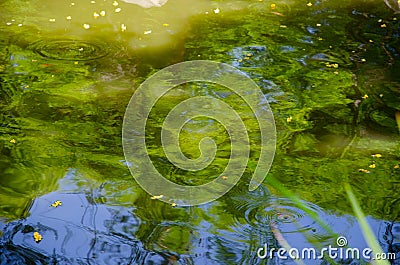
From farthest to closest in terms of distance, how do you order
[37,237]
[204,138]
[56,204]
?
1. [204,138]
2. [56,204]
3. [37,237]

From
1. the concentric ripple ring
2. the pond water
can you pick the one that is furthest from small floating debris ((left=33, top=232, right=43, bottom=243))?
the concentric ripple ring

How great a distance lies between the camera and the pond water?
268 cm

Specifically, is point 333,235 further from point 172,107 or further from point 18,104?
point 18,104

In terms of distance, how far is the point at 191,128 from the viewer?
360cm

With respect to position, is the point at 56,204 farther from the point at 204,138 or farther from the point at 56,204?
the point at 204,138

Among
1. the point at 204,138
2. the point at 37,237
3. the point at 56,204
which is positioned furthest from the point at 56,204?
the point at 204,138

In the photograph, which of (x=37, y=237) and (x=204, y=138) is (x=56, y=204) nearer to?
(x=37, y=237)

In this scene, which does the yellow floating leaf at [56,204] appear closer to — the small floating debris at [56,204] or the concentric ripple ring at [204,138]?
the small floating debris at [56,204]

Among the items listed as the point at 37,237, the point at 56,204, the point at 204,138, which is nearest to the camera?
the point at 37,237

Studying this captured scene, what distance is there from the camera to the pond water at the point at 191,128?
106 inches

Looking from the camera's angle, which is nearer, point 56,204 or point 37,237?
point 37,237

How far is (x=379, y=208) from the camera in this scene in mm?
2883

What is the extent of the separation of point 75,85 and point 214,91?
1052 mm

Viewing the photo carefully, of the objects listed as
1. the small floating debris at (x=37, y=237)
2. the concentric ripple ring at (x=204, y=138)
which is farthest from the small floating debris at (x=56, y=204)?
the concentric ripple ring at (x=204, y=138)
